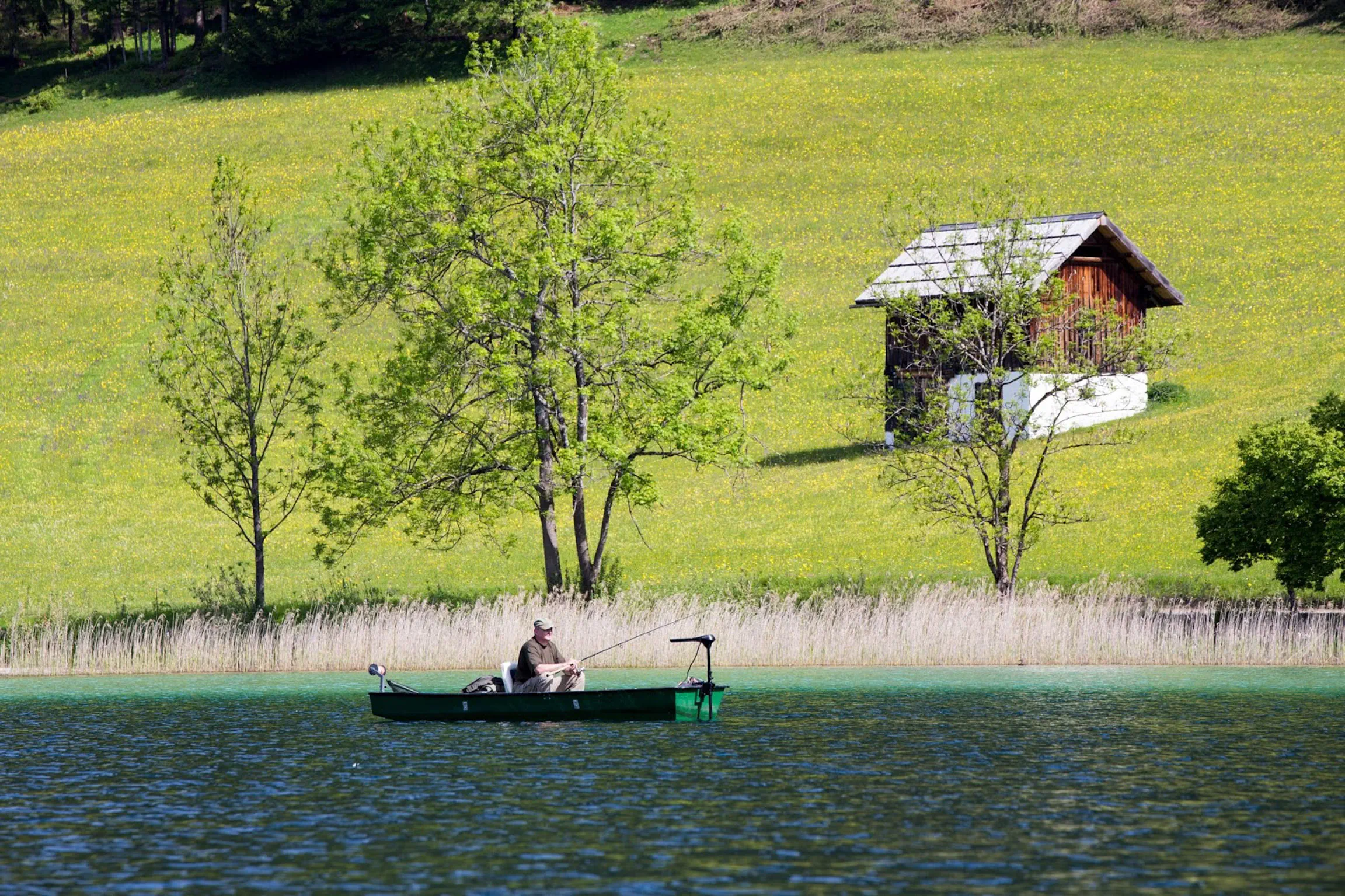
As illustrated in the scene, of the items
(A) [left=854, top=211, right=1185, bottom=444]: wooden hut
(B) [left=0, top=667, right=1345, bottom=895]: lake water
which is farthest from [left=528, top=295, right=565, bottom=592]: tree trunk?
(A) [left=854, top=211, right=1185, bottom=444]: wooden hut

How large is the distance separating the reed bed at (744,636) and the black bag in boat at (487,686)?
19.8ft

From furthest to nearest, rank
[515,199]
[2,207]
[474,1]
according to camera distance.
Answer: [474,1]
[2,207]
[515,199]

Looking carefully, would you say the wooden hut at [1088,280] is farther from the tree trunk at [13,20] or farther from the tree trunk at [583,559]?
the tree trunk at [13,20]

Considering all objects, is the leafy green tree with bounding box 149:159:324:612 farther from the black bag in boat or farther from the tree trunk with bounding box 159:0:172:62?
the tree trunk with bounding box 159:0:172:62

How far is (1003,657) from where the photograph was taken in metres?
33.8

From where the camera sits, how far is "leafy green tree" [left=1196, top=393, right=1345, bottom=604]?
1371 inches

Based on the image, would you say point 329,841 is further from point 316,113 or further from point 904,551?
point 316,113

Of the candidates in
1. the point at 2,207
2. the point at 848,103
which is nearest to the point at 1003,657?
the point at 848,103

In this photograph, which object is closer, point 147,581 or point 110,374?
point 147,581

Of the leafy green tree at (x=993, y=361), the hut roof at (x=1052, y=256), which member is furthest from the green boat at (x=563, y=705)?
the hut roof at (x=1052, y=256)

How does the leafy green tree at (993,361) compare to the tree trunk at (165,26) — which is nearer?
the leafy green tree at (993,361)

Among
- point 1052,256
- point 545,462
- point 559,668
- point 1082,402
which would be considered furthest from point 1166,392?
point 559,668

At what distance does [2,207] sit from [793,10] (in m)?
55.2

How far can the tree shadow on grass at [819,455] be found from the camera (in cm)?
6003
